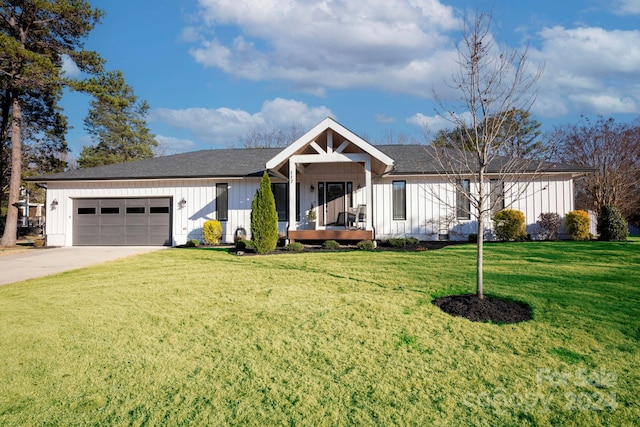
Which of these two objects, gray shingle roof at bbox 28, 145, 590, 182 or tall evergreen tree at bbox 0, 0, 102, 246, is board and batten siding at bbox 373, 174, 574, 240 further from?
tall evergreen tree at bbox 0, 0, 102, 246

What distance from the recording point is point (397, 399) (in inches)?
113

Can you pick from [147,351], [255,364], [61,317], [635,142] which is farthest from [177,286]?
[635,142]

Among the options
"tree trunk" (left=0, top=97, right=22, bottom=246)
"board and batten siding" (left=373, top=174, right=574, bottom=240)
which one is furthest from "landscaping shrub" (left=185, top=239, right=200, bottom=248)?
"tree trunk" (left=0, top=97, right=22, bottom=246)

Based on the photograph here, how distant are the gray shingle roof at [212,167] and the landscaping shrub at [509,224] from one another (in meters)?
2.83

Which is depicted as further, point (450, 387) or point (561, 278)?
point (561, 278)

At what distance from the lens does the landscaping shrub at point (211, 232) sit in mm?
14466

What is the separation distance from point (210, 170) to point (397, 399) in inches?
571

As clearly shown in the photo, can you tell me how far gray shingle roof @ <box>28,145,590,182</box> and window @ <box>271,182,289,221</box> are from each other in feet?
3.27

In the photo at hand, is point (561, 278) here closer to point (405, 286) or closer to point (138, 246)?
point (405, 286)

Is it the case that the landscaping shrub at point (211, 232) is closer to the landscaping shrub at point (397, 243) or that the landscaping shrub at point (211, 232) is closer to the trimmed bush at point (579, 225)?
the landscaping shrub at point (397, 243)

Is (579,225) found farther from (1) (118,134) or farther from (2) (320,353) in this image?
(1) (118,134)

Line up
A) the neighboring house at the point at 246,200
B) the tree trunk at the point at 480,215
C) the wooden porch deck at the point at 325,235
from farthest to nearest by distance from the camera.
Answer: the neighboring house at the point at 246,200
the wooden porch deck at the point at 325,235
the tree trunk at the point at 480,215

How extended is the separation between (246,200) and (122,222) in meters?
5.82

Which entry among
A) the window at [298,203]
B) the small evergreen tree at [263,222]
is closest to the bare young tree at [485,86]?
the small evergreen tree at [263,222]
